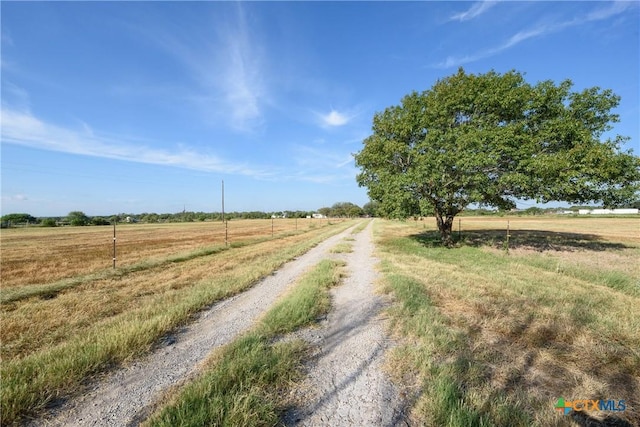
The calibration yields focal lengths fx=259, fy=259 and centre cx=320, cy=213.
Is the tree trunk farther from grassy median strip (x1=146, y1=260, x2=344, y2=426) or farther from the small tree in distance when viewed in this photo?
the small tree in distance

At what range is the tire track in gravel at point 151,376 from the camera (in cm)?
315

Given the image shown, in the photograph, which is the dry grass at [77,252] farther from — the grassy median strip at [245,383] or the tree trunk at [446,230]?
the tree trunk at [446,230]

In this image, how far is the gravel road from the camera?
3146 mm

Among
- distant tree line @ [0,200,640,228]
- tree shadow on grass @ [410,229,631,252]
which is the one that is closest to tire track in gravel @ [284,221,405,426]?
tree shadow on grass @ [410,229,631,252]

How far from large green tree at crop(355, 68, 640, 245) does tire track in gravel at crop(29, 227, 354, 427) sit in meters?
13.0

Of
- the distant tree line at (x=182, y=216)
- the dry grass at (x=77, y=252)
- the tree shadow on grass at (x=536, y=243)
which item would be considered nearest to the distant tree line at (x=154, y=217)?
the distant tree line at (x=182, y=216)

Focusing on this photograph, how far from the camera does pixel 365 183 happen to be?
20734 mm

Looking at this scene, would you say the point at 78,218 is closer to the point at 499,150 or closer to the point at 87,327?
the point at 87,327

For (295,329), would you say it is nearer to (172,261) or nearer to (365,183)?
(172,261)

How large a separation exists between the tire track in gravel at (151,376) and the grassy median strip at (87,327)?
1.05 ft

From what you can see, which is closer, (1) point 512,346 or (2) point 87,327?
(1) point 512,346

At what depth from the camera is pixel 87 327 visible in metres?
5.83

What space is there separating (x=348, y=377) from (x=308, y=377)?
2.00 ft

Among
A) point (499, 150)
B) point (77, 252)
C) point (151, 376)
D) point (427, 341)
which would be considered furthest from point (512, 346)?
point (77, 252)
